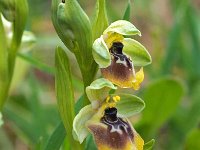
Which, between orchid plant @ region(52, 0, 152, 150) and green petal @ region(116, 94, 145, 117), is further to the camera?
green petal @ region(116, 94, 145, 117)

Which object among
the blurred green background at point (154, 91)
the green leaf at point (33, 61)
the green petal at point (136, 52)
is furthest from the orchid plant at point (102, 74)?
the green leaf at point (33, 61)

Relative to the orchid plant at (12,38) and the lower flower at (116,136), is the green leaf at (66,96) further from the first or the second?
the orchid plant at (12,38)

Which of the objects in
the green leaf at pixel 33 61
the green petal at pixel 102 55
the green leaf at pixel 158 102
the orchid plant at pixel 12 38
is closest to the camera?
the green petal at pixel 102 55

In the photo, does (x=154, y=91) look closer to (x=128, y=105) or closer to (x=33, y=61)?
(x=33, y=61)

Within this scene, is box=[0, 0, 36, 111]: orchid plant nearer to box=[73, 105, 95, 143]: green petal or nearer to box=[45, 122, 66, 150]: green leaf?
box=[45, 122, 66, 150]: green leaf

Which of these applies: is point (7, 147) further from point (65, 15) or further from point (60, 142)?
point (65, 15)

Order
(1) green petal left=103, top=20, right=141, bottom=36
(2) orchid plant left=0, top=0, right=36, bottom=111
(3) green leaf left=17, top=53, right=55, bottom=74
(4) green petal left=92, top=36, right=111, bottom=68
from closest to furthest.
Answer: (4) green petal left=92, top=36, right=111, bottom=68, (1) green petal left=103, top=20, right=141, bottom=36, (2) orchid plant left=0, top=0, right=36, bottom=111, (3) green leaf left=17, top=53, right=55, bottom=74

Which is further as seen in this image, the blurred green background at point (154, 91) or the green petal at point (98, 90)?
the blurred green background at point (154, 91)

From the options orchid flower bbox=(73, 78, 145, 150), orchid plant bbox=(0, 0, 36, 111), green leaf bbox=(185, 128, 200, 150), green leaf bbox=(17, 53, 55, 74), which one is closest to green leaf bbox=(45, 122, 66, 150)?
orchid flower bbox=(73, 78, 145, 150)
